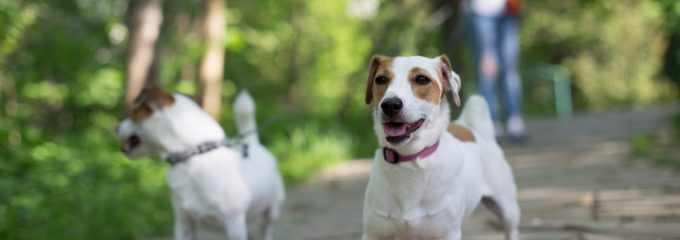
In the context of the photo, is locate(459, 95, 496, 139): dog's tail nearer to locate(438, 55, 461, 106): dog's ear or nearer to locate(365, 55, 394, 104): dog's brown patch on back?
locate(438, 55, 461, 106): dog's ear

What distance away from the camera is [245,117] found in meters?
4.91

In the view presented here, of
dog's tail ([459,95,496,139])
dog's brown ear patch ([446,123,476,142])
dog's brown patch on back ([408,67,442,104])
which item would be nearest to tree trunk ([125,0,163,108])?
dog's tail ([459,95,496,139])

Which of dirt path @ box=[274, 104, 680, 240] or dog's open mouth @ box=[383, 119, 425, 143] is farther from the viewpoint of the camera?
dirt path @ box=[274, 104, 680, 240]

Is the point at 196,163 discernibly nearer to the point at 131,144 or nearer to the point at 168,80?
the point at 131,144

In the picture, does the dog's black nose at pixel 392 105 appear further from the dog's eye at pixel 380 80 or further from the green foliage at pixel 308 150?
the green foliage at pixel 308 150

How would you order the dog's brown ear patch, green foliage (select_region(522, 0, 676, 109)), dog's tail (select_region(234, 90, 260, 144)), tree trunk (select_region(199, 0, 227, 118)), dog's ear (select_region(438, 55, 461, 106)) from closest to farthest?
dog's ear (select_region(438, 55, 461, 106)) → the dog's brown ear patch → dog's tail (select_region(234, 90, 260, 144)) → tree trunk (select_region(199, 0, 227, 118)) → green foliage (select_region(522, 0, 676, 109))

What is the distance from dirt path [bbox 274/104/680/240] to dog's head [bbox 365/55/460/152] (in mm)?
1440

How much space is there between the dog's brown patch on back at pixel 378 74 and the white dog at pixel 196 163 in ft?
3.58

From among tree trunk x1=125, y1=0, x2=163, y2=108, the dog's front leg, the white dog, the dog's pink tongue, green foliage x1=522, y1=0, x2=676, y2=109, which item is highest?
tree trunk x1=125, y1=0, x2=163, y2=108

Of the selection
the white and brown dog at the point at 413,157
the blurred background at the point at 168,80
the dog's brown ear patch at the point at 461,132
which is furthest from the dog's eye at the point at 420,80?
the blurred background at the point at 168,80

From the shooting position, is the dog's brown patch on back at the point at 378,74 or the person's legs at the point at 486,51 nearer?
the dog's brown patch on back at the point at 378,74

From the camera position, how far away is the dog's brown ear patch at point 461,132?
12.1 ft

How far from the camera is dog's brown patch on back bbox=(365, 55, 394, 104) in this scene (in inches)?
121

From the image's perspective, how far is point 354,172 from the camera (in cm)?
867
